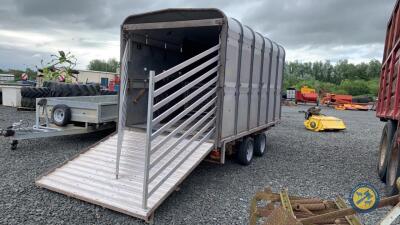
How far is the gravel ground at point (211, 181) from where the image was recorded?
13.4 feet

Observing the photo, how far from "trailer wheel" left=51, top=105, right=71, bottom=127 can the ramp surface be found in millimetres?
2166

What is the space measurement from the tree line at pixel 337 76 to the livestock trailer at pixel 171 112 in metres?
36.5

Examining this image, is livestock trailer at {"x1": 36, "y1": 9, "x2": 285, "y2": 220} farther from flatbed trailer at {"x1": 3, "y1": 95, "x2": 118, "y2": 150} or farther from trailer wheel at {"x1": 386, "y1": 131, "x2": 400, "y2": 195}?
trailer wheel at {"x1": 386, "y1": 131, "x2": 400, "y2": 195}

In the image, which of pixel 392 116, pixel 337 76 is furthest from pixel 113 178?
pixel 337 76

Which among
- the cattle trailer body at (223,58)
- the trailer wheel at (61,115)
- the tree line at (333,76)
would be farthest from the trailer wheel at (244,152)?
the tree line at (333,76)

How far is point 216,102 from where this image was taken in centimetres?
516

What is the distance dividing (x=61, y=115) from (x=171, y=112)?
13.9 feet

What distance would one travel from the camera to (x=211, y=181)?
221 inches

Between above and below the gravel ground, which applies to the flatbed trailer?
above

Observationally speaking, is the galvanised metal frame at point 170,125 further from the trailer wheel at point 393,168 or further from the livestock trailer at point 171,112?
the trailer wheel at point 393,168

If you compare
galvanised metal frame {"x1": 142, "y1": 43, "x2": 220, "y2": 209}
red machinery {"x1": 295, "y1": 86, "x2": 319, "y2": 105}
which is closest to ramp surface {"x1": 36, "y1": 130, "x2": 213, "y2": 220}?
galvanised metal frame {"x1": 142, "y1": 43, "x2": 220, "y2": 209}

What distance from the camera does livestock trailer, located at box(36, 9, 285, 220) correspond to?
4164 millimetres

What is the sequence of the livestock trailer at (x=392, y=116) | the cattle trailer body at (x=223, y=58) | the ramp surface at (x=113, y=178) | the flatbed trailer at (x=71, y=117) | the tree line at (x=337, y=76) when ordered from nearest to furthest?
the ramp surface at (x=113, y=178) < the livestock trailer at (x=392, y=116) < the cattle trailer body at (x=223, y=58) < the flatbed trailer at (x=71, y=117) < the tree line at (x=337, y=76)

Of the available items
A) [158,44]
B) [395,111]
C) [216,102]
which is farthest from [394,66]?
[158,44]
